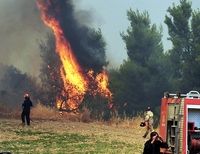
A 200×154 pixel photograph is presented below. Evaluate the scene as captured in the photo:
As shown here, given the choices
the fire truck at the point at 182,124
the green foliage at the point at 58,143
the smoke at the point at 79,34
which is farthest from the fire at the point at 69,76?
the fire truck at the point at 182,124

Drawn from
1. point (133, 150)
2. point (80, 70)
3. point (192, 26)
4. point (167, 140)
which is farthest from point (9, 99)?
point (167, 140)

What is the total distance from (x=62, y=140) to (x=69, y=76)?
19.2 meters

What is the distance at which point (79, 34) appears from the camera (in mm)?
46438

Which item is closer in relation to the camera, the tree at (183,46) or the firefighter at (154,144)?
the firefighter at (154,144)

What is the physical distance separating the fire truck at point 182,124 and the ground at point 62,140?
20.0 feet

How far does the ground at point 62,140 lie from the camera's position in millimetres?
21572

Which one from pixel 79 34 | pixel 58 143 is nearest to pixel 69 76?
pixel 79 34

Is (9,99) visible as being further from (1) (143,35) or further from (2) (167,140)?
(2) (167,140)

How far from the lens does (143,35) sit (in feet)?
153

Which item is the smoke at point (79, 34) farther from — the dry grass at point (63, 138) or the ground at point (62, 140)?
the ground at point (62, 140)

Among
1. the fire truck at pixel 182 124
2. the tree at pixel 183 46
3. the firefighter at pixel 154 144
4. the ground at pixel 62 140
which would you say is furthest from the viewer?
the tree at pixel 183 46

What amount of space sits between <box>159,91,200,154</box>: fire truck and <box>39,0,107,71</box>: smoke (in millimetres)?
29942

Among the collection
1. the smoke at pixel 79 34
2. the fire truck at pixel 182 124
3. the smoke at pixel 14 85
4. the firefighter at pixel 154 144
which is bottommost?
the firefighter at pixel 154 144

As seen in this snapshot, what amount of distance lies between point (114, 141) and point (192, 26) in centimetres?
2185
